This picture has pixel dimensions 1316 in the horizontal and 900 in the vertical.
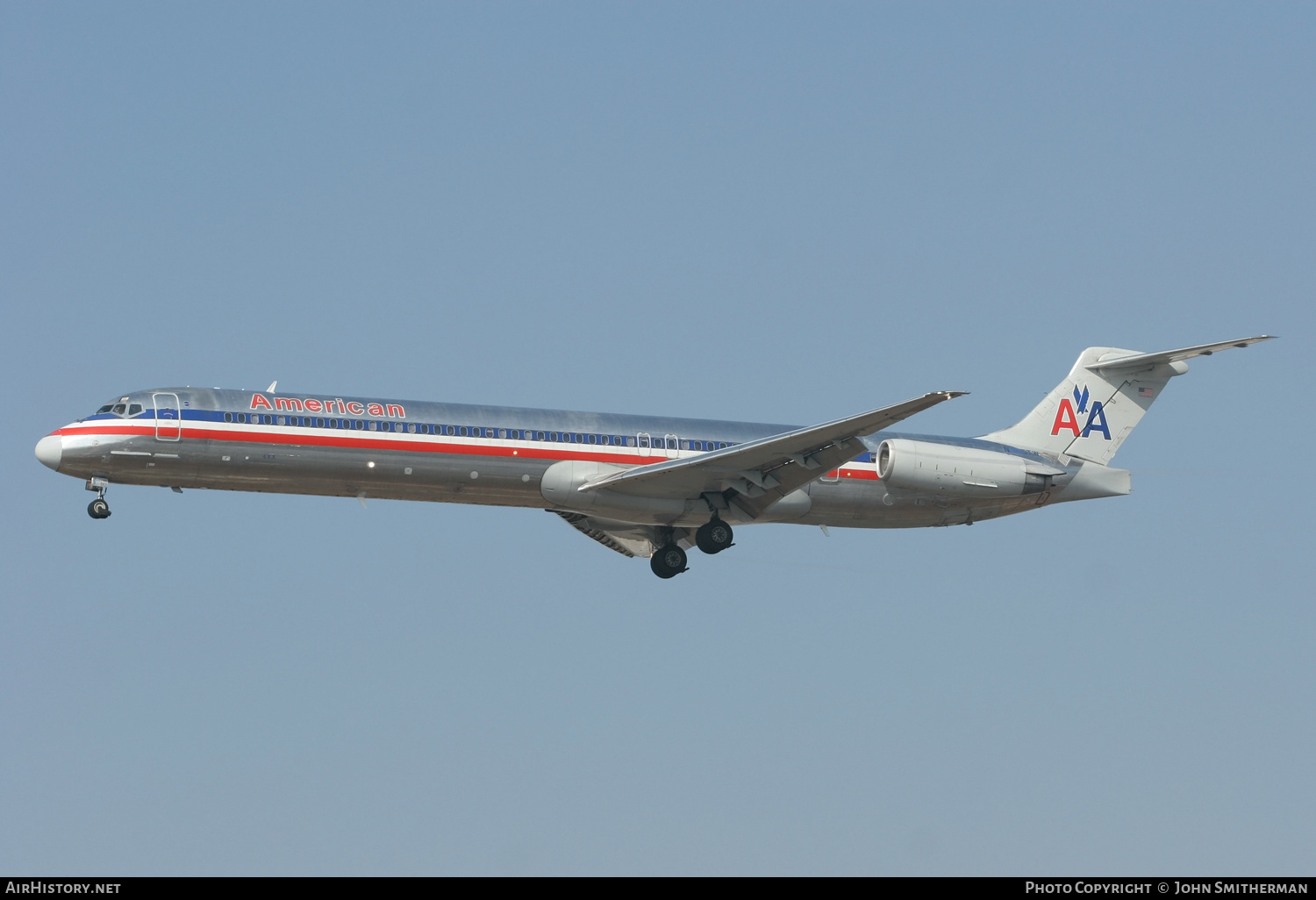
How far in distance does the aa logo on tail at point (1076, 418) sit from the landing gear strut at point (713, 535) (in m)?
8.60

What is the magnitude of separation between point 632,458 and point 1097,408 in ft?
38.1

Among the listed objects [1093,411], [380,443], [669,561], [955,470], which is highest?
[1093,411]

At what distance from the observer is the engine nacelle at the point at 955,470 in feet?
115

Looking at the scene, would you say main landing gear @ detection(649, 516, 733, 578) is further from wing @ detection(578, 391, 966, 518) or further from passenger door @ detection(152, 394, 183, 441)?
passenger door @ detection(152, 394, 183, 441)

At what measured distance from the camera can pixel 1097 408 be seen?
38.7 meters

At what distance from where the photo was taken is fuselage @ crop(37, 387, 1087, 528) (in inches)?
1256

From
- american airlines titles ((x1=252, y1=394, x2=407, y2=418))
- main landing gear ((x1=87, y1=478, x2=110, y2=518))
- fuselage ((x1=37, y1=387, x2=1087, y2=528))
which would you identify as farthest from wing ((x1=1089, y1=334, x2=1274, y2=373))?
main landing gear ((x1=87, y1=478, x2=110, y2=518))

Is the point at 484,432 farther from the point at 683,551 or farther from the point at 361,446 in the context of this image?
the point at 683,551

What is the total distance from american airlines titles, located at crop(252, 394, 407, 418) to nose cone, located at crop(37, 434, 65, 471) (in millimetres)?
3694

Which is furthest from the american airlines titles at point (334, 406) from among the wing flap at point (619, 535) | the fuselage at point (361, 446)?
the wing flap at point (619, 535)

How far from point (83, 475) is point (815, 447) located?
14390 millimetres

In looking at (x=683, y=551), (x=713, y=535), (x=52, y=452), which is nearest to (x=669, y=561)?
(x=683, y=551)
